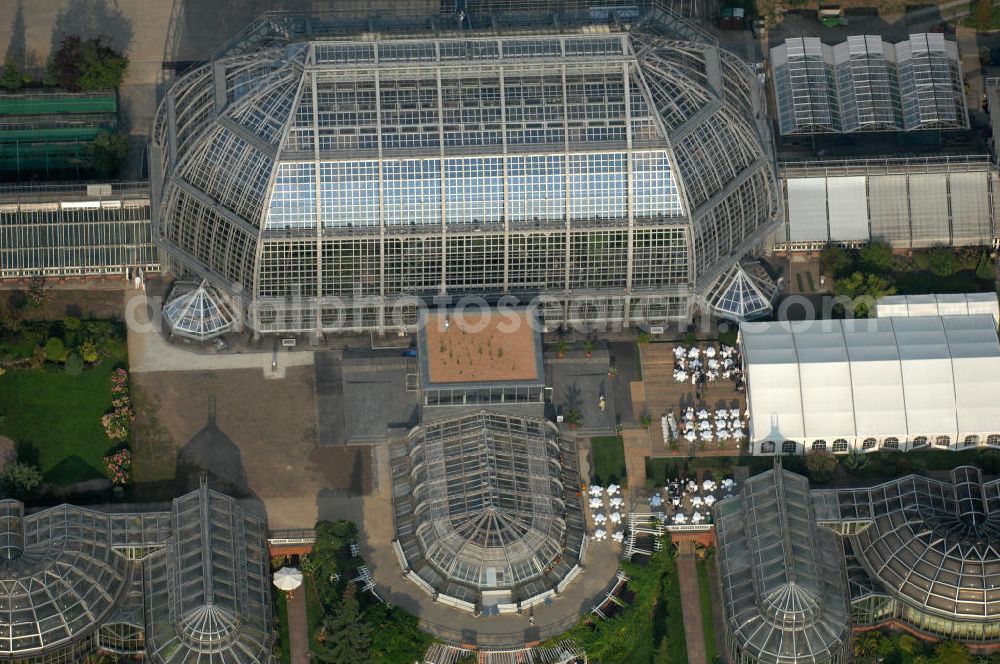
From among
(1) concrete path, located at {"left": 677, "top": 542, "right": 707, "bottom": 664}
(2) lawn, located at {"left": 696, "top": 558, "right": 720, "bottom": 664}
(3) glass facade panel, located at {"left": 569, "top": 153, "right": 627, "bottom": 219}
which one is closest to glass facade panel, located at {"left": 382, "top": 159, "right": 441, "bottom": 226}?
(3) glass facade panel, located at {"left": 569, "top": 153, "right": 627, "bottom": 219}

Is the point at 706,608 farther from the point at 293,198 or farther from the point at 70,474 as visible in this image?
the point at 70,474

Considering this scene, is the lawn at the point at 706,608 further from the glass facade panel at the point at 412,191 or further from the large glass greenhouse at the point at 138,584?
the glass facade panel at the point at 412,191

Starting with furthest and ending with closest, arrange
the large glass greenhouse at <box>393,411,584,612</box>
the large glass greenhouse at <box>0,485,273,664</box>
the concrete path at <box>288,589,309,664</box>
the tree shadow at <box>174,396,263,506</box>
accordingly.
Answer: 1. the tree shadow at <box>174,396,263,506</box>
2. the concrete path at <box>288,589,309,664</box>
3. the large glass greenhouse at <box>393,411,584,612</box>
4. the large glass greenhouse at <box>0,485,273,664</box>

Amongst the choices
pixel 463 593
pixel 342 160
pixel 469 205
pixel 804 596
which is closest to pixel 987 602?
pixel 804 596

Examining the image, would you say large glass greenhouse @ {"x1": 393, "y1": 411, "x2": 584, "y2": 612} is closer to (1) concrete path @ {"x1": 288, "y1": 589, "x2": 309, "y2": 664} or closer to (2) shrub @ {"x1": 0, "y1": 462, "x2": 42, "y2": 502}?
(1) concrete path @ {"x1": 288, "y1": 589, "x2": 309, "y2": 664}

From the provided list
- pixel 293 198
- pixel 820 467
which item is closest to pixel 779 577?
pixel 820 467

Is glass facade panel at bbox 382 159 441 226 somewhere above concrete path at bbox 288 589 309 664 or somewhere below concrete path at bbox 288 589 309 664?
above
